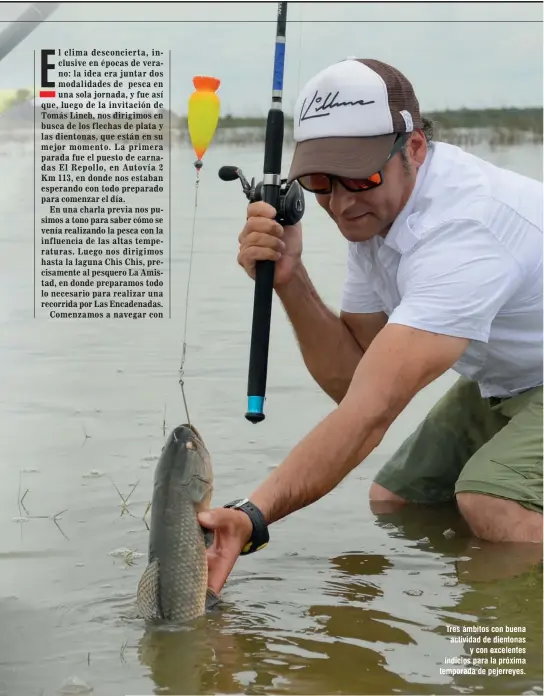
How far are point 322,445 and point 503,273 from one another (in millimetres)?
819

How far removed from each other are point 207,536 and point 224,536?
9 centimetres

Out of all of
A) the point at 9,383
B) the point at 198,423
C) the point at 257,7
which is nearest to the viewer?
the point at 257,7

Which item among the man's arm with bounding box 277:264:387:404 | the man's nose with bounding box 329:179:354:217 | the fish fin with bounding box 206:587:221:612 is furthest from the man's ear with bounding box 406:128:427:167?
the fish fin with bounding box 206:587:221:612

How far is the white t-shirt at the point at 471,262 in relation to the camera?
366 cm

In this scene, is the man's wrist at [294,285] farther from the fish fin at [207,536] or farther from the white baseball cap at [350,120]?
the fish fin at [207,536]

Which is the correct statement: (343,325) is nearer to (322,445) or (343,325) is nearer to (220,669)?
(322,445)

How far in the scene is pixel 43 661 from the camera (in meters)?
3.41

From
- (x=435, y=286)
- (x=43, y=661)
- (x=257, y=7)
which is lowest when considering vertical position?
(x=43, y=661)

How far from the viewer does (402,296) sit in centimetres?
402

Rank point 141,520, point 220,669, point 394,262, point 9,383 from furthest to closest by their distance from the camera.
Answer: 1. point 9,383
2. point 141,520
3. point 394,262
4. point 220,669

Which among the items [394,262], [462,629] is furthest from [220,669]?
[394,262]

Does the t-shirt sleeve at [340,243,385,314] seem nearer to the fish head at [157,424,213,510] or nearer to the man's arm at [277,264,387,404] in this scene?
the man's arm at [277,264,387,404]

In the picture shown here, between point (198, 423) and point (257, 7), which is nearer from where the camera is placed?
point (257, 7)

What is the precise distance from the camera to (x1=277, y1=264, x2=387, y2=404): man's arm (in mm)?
4691
